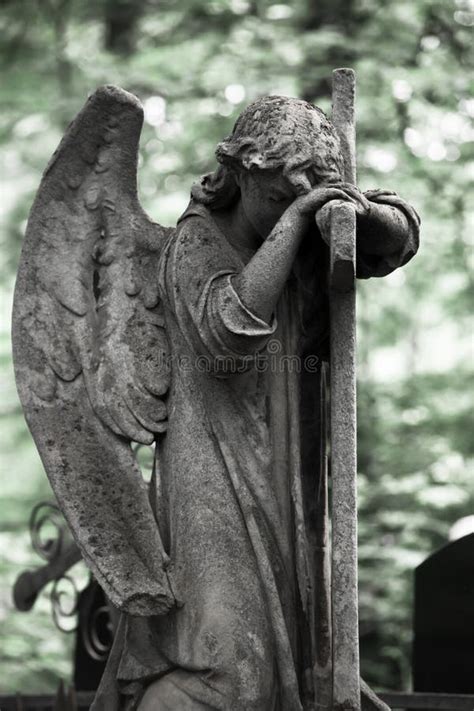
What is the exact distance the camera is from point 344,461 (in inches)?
162

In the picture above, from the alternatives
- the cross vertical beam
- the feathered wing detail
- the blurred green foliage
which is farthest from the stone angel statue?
the blurred green foliage

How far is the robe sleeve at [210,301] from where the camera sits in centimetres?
414

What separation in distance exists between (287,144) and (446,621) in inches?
104

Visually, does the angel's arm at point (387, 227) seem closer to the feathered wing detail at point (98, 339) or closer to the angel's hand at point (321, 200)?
the angel's hand at point (321, 200)

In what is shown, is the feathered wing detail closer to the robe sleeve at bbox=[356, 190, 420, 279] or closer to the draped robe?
the draped robe

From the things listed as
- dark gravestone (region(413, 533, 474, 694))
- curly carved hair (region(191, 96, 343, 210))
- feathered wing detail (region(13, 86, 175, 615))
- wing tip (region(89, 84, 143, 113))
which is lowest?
dark gravestone (region(413, 533, 474, 694))

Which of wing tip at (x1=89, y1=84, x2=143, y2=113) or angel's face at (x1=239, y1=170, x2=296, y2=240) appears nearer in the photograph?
angel's face at (x1=239, y1=170, x2=296, y2=240)

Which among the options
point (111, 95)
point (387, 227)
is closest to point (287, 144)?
point (387, 227)

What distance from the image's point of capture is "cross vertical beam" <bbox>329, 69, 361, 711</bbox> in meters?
4.01

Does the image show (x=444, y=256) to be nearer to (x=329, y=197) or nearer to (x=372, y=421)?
(x=372, y=421)

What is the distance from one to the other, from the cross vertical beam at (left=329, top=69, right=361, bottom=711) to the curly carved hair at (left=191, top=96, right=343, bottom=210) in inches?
8.4

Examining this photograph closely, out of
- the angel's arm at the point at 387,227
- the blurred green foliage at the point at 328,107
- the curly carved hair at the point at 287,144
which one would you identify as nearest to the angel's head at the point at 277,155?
the curly carved hair at the point at 287,144

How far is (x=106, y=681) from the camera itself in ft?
14.7

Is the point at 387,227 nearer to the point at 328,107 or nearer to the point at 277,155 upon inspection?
the point at 277,155
